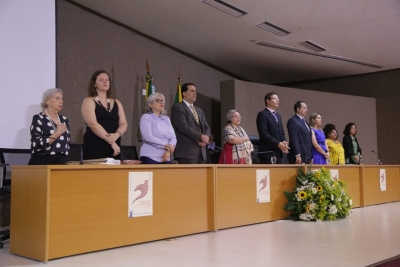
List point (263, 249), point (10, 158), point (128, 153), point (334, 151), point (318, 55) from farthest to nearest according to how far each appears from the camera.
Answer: point (318, 55) → point (334, 151) → point (128, 153) → point (10, 158) → point (263, 249)

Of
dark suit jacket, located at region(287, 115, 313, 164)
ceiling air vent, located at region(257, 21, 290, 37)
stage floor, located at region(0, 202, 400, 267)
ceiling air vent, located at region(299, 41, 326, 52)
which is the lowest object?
stage floor, located at region(0, 202, 400, 267)

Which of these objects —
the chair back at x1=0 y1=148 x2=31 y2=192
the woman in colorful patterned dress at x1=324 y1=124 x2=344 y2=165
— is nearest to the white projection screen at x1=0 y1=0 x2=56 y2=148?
the chair back at x1=0 y1=148 x2=31 y2=192

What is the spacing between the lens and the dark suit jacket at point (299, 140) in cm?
448

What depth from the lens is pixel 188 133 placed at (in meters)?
3.62

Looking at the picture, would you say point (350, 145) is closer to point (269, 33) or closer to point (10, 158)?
point (269, 33)

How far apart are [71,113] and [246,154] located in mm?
2329

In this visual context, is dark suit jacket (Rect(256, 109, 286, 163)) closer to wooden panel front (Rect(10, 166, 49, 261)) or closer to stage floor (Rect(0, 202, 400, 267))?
stage floor (Rect(0, 202, 400, 267))

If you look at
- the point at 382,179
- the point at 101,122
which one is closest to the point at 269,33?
the point at 382,179

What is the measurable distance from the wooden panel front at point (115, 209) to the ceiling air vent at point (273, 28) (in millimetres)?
3443

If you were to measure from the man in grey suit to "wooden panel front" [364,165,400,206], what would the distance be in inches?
93.8

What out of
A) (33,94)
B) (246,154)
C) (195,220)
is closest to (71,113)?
(33,94)

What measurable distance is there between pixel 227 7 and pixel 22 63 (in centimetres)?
266

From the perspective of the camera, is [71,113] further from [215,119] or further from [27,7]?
[215,119]

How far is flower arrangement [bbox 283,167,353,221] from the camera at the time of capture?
149 inches
